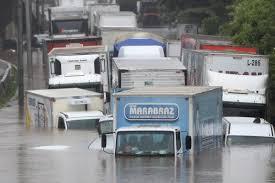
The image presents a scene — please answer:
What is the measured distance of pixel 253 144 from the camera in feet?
102

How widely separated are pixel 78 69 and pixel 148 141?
752 inches

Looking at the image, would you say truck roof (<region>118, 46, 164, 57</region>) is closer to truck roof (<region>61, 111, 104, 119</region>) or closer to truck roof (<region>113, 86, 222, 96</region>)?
truck roof (<region>61, 111, 104, 119</region>)

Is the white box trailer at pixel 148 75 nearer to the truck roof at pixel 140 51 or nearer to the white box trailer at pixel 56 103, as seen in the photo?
the white box trailer at pixel 56 103

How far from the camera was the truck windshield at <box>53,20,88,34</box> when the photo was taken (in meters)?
65.4

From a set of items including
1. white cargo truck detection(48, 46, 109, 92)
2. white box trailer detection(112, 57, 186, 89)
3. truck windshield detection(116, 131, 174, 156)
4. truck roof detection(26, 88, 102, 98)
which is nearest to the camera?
truck windshield detection(116, 131, 174, 156)

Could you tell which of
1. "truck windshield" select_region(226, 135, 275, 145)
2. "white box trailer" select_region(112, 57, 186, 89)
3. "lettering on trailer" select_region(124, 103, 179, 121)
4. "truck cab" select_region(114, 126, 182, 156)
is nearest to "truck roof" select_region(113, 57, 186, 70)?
"white box trailer" select_region(112, 57, 186, 89)

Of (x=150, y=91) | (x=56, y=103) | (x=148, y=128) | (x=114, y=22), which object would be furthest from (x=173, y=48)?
(x=148, y=128)

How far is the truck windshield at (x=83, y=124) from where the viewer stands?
37531mm

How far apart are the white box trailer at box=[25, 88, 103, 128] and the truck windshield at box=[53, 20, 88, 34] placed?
2417 cm

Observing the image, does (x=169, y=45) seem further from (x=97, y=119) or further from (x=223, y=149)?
(x=223, y=149)

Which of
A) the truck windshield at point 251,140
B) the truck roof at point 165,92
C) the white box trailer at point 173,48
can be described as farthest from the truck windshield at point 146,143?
the white box trailer at point 173,48

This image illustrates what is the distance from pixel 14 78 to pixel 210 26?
14.6m

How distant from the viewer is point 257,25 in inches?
1800

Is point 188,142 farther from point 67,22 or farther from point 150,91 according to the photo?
point 67,22
